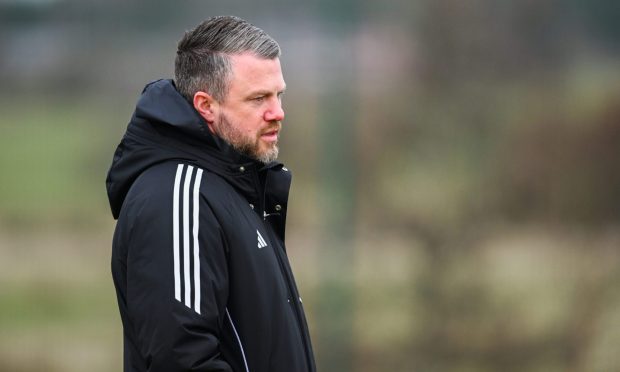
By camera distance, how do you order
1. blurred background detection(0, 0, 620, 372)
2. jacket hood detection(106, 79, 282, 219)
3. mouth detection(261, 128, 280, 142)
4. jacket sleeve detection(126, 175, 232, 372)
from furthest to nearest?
blurred background detection(0, 0, 620, 372)
mouth detection(261, 128, 280, 142)
jacket hood detection(106, 79, 282, 219)
jacket sleeve detection(126, 175, 232, 372)

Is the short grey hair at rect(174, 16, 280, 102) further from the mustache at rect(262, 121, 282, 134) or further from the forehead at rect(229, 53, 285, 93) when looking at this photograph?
the mustache at rect(262, 121, 282, 134)

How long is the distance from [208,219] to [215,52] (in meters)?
0.42

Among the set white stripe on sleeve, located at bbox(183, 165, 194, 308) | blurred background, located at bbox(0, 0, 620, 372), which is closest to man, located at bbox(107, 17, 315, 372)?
white stripe on sleeve, located at bbox(183, 165, 194, 308)

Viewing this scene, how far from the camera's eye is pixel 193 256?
6.99ft

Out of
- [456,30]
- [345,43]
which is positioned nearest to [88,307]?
[345,43]

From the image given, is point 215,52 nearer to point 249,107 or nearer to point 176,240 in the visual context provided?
point 249,107

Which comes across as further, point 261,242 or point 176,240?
point 261,242

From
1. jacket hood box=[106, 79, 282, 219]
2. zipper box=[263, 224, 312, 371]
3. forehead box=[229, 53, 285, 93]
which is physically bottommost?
zipper box=[263, 224, 312, 371]

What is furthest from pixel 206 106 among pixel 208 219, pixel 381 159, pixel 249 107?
pixel 381 159

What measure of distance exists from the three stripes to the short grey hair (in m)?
0.29

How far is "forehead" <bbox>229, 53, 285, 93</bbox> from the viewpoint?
7.73 feet

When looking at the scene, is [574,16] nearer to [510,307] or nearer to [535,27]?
[535,27]

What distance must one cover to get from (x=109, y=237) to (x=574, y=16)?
205 centimetres

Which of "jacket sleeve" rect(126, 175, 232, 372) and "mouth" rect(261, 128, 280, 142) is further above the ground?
"mouth" rect(261, 128, 280, 142)
